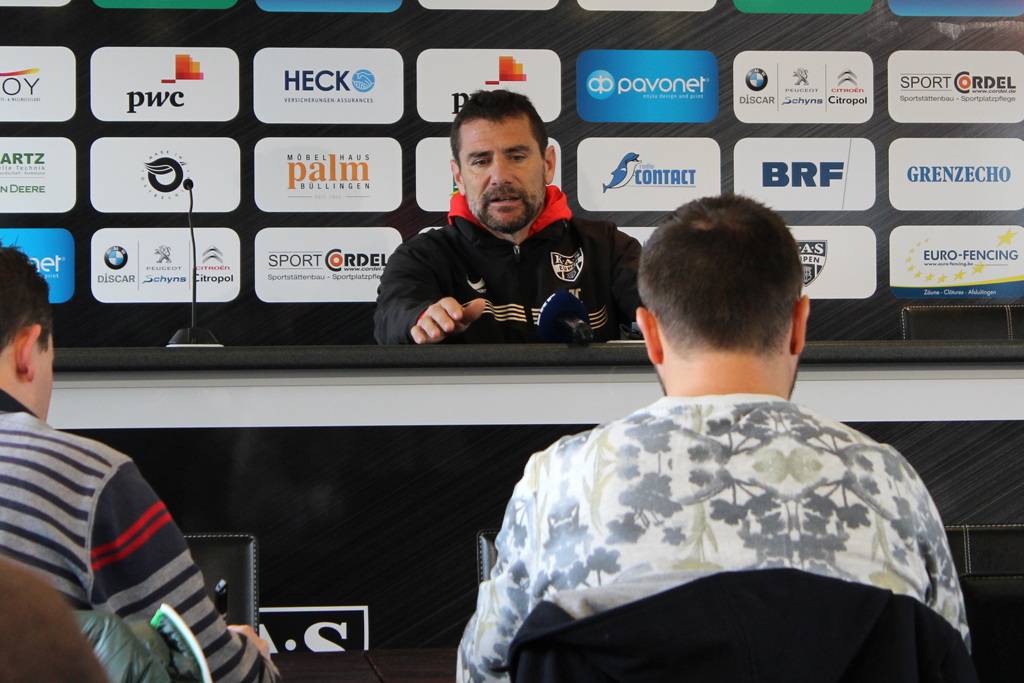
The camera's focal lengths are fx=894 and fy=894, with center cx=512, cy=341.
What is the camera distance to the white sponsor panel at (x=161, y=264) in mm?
3426

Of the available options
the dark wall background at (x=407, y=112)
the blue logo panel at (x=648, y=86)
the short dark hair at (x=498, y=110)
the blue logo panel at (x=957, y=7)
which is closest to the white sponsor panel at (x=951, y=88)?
the dark wall background at (x=407, y=112)

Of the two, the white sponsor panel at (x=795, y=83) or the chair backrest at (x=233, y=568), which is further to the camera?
the white sponsor panel at (x=795, y=83)

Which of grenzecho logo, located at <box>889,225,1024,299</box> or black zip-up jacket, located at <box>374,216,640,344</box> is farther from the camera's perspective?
grenzecho logo, located at <box>889,225,1024,299</box>

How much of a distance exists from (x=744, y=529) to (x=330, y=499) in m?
1.03

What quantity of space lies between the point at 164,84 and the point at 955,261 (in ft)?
10.5

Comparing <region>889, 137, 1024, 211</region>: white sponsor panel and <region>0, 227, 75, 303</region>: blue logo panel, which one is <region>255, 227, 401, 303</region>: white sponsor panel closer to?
<region>0, 227, 75, 303</region>: blue logo panel

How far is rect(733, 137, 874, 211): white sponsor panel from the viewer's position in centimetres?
356

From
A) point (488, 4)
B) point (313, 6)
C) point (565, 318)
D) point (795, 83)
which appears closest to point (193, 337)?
point (565, 318)

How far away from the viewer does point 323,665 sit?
122 cm

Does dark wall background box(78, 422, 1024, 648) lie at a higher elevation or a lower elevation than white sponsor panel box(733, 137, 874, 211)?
lower

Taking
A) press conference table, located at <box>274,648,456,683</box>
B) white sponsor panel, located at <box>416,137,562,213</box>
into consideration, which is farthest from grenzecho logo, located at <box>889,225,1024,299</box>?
press conference table, located at <box>274,648,456,683</box>

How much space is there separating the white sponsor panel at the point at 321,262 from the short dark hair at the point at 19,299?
237cm

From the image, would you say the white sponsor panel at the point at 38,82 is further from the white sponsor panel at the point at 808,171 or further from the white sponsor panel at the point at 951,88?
the white sponsor panel at the point at 951,88

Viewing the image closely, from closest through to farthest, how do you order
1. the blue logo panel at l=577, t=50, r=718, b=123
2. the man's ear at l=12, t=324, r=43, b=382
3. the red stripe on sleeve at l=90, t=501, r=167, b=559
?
the red stripe on sleeve at l=90, t=501, r=167, b=559 < the man's ear at l=12, t=324, r=43, b=382 < the blue logo panel at l=577, t=50, r=718, b=123
